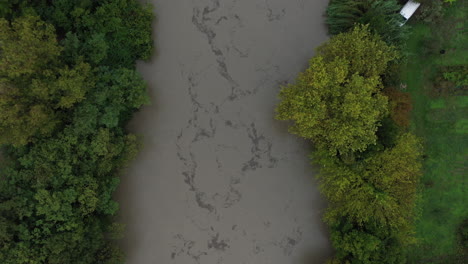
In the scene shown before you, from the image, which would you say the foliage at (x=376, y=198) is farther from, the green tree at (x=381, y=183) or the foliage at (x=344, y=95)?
the foliage at (x=344, y=95)

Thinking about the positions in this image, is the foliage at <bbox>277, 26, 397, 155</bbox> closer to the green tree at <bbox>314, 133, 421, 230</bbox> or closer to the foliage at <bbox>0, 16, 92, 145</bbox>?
the green tree at <bbox>314, 133, 421, 230</bbox>

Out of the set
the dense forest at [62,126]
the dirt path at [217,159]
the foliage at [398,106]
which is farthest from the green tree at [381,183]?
the dense forest at [62,126]

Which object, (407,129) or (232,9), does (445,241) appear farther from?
(232,9)

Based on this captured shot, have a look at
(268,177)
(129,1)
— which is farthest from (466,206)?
(129,1)

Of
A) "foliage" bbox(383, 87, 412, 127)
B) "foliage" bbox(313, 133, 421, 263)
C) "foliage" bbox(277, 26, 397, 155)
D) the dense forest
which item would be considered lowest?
"foliage" bbox(313, 133, 421, 263)

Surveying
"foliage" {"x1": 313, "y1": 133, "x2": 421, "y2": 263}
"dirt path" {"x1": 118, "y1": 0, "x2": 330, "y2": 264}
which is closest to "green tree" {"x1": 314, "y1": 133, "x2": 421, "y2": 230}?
"foliage" {"x1": 313, "y1": 133, "x2": 421, "y2": 263}
